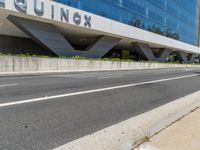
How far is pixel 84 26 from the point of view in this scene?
3008 centimetres

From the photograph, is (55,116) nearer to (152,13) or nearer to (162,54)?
(162,54)

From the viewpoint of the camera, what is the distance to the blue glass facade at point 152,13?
3975cm

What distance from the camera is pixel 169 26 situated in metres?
70.6

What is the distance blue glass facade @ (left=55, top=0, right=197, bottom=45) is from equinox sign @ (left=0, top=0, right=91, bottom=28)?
4.59 metres

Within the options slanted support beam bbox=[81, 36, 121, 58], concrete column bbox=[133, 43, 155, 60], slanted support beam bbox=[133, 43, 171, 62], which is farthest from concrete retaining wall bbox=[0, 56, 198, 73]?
slanted support beam bbox=[133, 43, 171, 62]

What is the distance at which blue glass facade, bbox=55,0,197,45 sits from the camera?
130 ft

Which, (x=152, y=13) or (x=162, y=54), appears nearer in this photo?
(x=152, y=13)

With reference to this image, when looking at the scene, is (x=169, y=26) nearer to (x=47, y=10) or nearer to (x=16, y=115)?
(x=47, y=10)

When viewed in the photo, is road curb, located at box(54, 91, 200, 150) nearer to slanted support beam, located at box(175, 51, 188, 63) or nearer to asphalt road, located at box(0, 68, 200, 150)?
asphalt road, located at box(0, 68, 200, 150)

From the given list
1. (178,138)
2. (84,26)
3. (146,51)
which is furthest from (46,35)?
(146,51)

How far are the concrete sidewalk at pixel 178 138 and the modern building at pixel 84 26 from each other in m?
19.9

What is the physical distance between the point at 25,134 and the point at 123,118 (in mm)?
2825

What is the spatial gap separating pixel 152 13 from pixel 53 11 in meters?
40.1

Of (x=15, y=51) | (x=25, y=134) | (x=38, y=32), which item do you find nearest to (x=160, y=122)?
(x=25, y=134)
